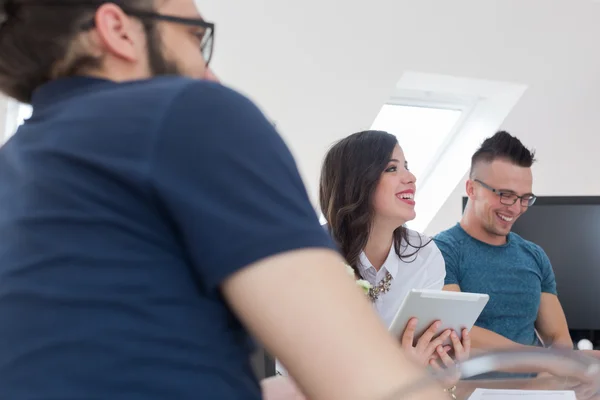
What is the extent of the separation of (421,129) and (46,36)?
14.4ft

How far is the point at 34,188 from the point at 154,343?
0.53 ft

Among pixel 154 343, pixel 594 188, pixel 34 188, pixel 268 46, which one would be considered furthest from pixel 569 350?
pixel 594 188

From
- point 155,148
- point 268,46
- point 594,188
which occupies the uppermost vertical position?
point 594,188

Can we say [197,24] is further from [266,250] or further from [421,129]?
[421,129]

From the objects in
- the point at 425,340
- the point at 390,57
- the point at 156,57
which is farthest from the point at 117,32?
the point at 390,57

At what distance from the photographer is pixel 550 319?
2.88 meters

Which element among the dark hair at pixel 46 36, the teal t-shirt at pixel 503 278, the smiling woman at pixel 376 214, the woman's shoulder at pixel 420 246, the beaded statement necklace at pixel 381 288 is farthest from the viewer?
the teal t-shirt at pixel 503 278

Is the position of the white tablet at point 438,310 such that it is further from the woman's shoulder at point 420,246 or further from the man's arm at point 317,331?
the man's arm at point 317,331

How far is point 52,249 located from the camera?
541 mm

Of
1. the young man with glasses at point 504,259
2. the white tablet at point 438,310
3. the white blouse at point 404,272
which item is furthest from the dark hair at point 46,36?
the young man with glasses at point 504,259

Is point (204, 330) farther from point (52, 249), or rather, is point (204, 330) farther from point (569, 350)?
point (569, 350)

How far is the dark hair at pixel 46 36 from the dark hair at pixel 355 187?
70.1 inches

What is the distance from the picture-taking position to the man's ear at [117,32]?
2.09 feet

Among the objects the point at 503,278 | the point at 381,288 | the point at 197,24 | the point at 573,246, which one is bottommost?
the point at 381,288
